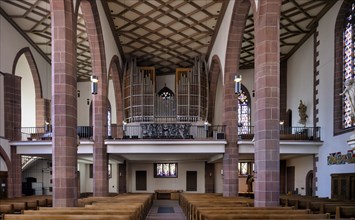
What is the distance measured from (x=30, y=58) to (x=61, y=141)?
475 inches

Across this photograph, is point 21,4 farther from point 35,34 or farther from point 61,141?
point 61,141

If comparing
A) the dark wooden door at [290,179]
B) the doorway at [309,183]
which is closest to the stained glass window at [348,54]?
the doorway at [309,183]

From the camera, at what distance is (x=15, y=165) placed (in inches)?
628

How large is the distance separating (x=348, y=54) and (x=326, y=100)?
2.36 m

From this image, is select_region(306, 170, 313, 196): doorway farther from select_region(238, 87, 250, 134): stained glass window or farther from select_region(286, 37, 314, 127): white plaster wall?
select_region(238, 87, 250, 134): stained glass window

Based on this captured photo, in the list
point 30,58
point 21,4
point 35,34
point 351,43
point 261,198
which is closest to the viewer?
point 261,198

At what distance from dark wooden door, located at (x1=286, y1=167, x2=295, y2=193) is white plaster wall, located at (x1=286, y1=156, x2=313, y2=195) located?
488mm

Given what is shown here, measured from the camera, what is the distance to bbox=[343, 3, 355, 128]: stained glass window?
13797 mm

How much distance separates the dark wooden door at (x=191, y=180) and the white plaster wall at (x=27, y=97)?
11040 millimetres

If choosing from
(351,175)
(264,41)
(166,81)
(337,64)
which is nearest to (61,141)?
(264,41)

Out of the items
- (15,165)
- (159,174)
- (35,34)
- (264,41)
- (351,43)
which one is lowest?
(159,174)

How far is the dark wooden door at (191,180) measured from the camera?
2406cm

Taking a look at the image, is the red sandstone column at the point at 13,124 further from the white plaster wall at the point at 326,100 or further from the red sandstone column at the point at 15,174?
the white plaster wall at the point at 326,100

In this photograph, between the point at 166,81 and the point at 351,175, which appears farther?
the point at 166,81
